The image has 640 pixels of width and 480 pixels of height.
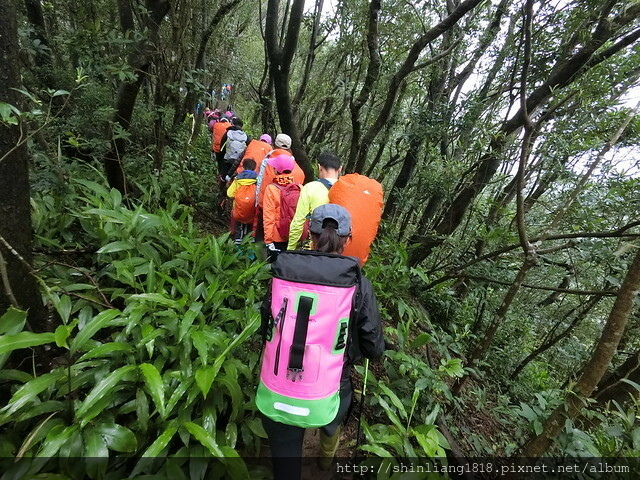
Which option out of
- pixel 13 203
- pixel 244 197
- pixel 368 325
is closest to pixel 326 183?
pixel 244 197

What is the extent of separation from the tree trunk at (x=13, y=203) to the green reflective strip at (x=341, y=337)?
6.76ft

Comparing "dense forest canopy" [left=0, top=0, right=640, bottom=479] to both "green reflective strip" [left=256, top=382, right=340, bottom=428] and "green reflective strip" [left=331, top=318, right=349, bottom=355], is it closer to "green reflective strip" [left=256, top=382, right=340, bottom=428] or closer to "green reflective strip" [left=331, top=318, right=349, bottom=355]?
"green reflective strip" [left=256, top=382, right=340, bottom=428]

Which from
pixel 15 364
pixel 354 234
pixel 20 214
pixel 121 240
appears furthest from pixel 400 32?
pixel 15 364

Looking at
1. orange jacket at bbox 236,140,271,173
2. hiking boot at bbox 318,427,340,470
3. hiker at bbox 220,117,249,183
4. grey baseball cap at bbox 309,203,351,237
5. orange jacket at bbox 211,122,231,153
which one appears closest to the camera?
grey baseball cap at bbox 309,203,351,237

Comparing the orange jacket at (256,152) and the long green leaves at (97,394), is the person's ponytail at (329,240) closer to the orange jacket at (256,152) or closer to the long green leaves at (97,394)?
the long green leaves at (97,394)

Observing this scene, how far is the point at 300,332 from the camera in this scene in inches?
68.9

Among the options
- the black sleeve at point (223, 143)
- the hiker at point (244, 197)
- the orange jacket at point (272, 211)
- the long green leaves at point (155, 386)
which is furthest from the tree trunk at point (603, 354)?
the black sleeve at point (223, 143)

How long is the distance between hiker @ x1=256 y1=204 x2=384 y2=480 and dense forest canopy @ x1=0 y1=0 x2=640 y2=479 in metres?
0.42

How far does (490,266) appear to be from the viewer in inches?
193

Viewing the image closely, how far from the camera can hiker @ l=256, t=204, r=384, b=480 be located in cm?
178

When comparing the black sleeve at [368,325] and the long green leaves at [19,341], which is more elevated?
the black sleeve at [368,325]

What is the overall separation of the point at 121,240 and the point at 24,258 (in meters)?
1.29

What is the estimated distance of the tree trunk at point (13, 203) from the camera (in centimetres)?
179

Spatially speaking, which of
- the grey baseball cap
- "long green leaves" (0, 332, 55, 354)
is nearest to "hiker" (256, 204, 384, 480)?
the grey baseball cap
